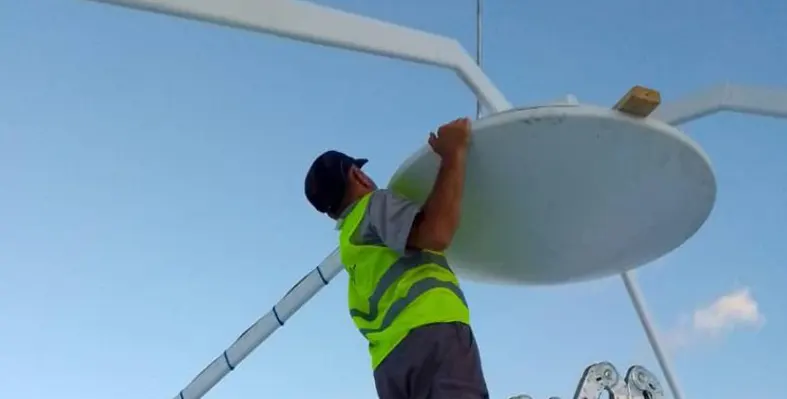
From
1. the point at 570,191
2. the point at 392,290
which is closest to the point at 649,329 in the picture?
the point at 570,191

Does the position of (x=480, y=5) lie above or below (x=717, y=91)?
above

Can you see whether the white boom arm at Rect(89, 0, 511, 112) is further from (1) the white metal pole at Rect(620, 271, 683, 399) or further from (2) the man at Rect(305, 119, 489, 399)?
(1) the white metal pole at Rect(620, 271, 683, 399)

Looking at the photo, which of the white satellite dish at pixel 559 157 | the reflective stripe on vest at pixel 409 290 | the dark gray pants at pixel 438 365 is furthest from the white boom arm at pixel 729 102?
the dark gray pants at pixel 438 365

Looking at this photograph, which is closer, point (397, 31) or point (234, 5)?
point (234, 5)

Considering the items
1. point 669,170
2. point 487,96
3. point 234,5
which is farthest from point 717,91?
point 234,5

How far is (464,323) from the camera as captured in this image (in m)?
3.49

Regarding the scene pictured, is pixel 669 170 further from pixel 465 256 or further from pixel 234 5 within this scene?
pixel 234 5

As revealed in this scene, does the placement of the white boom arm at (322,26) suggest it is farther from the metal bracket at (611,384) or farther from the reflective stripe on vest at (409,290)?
the metal bracket at (611,384)

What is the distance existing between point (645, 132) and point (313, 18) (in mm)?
1663

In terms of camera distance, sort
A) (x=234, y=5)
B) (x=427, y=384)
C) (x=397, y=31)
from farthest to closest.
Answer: (x=397, y=31), (x=234, y=5), (x=427, y=384)

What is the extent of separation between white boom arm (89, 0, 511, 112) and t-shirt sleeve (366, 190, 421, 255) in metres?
1.12

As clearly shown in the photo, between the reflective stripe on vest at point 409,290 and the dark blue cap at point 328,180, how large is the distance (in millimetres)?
403

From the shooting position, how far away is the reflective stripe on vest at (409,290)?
353 centimetres

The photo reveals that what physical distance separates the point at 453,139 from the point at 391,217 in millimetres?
386
